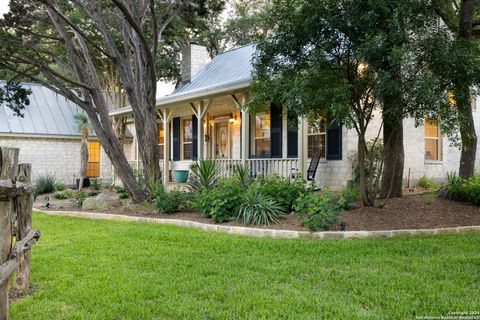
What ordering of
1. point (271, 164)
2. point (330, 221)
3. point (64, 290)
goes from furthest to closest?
point (271, 164), point (330, 221), point (64, 290)

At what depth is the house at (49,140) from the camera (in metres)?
17.7

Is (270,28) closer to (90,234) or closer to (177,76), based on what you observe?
(90,234)

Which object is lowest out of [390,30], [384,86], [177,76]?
[384,86]

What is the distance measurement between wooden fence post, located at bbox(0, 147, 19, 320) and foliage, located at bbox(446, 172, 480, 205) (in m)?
8.07

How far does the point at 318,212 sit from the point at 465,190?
3584 millimetres

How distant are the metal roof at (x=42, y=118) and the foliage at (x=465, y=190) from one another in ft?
48.9

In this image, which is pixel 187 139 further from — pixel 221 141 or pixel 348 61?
pixel 348 61

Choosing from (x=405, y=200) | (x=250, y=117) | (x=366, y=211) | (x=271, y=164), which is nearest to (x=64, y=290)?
(x=366, y=211)

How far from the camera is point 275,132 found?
40.2 ft

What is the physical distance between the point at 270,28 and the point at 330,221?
12.2ft

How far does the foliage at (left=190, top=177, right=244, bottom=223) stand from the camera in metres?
7.54

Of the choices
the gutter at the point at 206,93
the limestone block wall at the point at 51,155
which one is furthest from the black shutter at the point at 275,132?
the limestone block wall at the point at 51,155

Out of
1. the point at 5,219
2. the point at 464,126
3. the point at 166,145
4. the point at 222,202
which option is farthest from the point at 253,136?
Answer: the point at 5,219

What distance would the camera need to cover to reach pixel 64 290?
12.8 ft
